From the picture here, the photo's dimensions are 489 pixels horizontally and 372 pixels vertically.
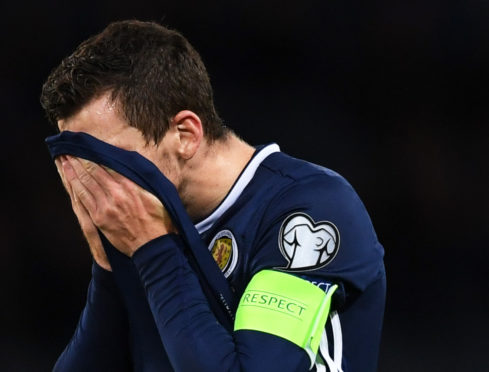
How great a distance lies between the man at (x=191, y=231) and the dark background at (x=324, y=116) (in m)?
1.69

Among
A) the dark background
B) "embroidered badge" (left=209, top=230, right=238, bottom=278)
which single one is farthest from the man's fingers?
the dark background

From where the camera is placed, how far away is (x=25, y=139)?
11.0 feet

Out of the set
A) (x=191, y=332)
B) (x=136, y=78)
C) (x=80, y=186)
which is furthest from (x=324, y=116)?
(x=191, y=332)

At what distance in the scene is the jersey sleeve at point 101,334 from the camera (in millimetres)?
1604

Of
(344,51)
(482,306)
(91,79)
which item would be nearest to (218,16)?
(344,51)

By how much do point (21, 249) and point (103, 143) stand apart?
1993mm

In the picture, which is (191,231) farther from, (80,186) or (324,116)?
(324,116)

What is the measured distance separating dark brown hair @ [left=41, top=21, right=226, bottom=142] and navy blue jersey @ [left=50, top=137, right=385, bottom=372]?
0.19m

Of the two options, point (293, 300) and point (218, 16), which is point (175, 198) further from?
point (218, 16)

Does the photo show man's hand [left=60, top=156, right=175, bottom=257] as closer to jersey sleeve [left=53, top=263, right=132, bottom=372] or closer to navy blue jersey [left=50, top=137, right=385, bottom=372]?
navy blue jersey [left=50, top=137, right=385, bottom=372]

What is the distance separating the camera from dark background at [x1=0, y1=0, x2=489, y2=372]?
3.22 m

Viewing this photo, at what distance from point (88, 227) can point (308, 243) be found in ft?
1.32

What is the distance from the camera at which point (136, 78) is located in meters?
1.51

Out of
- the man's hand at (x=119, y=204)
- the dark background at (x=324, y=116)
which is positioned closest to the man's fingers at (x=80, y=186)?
the man's hand at (x=119, y=204)
